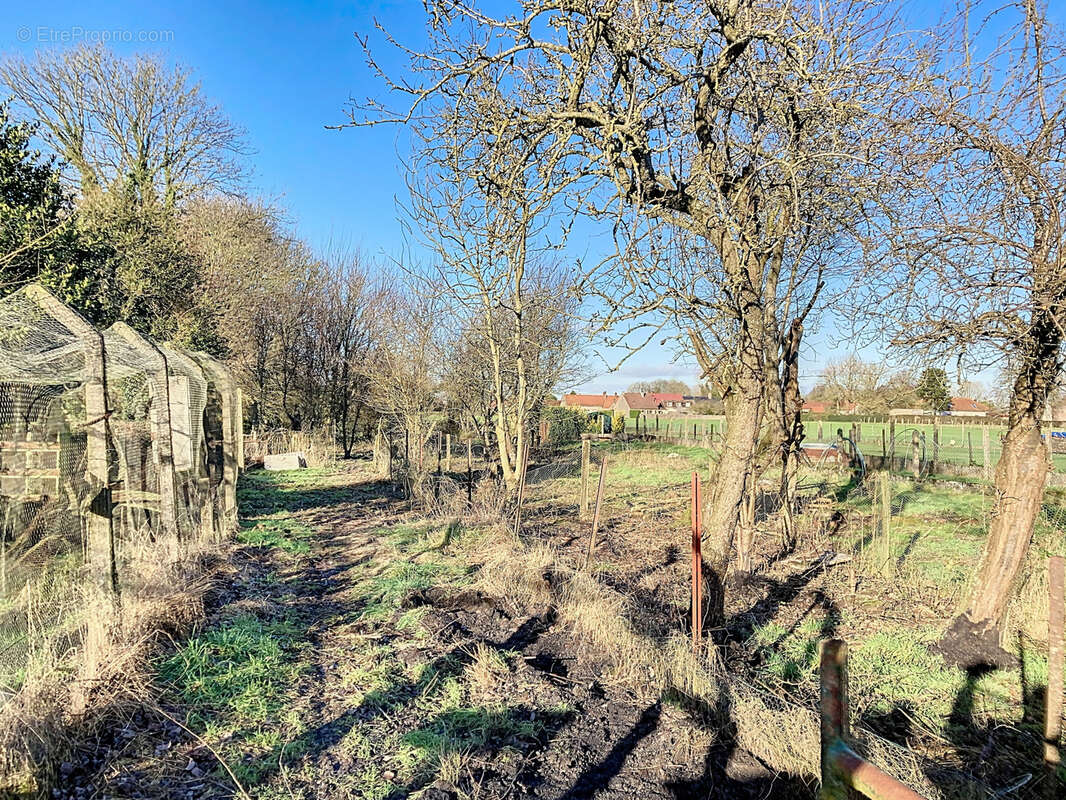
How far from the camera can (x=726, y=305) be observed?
4.96 meters

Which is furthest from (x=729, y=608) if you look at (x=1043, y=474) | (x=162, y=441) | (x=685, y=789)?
(x=162, y=441)

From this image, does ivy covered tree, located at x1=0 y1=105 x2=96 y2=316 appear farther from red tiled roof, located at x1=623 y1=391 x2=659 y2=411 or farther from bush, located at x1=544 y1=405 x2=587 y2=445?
red tiled roof, located at x1=623 y1=391 x2=659 y2=411

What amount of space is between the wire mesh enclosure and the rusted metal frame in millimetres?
3899

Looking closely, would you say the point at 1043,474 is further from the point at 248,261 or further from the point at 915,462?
the point at 248,261

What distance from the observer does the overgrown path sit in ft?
9.82

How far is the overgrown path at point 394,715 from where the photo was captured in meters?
2.99

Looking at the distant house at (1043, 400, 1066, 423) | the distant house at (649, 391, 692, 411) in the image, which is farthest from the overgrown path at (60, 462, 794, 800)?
the distant house at (649, 391, 692, 411)

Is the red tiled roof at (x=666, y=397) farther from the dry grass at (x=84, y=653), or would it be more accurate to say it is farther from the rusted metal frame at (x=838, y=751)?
the rusted metal frame at (x=838, y=751)

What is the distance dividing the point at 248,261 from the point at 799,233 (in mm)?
16232

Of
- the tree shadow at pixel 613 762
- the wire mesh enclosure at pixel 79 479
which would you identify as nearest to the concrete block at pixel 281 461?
the wire mesh enclosure at pixel 79 479

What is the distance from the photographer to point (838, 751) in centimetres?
→ 121

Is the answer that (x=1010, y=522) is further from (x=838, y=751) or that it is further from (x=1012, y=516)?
(x=838, y=751)

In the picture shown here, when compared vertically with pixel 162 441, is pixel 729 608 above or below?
below

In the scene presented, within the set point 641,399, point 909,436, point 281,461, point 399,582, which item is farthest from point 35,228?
point 641,399
